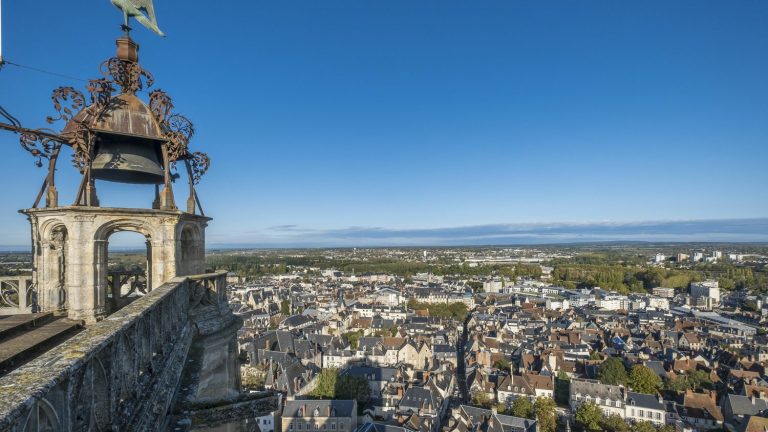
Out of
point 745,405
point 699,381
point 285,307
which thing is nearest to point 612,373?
point 699,381

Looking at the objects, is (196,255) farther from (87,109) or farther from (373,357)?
(373,357)

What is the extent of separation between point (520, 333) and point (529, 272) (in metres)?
99.0

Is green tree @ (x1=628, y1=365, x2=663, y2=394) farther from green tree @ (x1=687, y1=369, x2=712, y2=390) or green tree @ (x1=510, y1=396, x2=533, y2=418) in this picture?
green tree @ (x1=510, y1=396, x2=533, y2=418)

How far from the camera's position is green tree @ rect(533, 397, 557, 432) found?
104ft

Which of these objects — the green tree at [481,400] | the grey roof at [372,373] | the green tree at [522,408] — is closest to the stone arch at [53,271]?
the green tree at [522,408]

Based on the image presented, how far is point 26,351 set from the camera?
14.2ft

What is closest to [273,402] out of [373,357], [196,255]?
[196,255]

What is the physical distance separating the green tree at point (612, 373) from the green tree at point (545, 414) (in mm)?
10012

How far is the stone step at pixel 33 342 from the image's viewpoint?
3998 millimetres

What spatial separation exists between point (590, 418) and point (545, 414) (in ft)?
10.4

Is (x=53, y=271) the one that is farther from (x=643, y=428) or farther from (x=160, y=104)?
(x=643, y=428)

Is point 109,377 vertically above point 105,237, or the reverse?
point 105,237

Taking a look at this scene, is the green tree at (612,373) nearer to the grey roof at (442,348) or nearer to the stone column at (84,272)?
the grey roof at (442,348)

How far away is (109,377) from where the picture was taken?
279 cm
